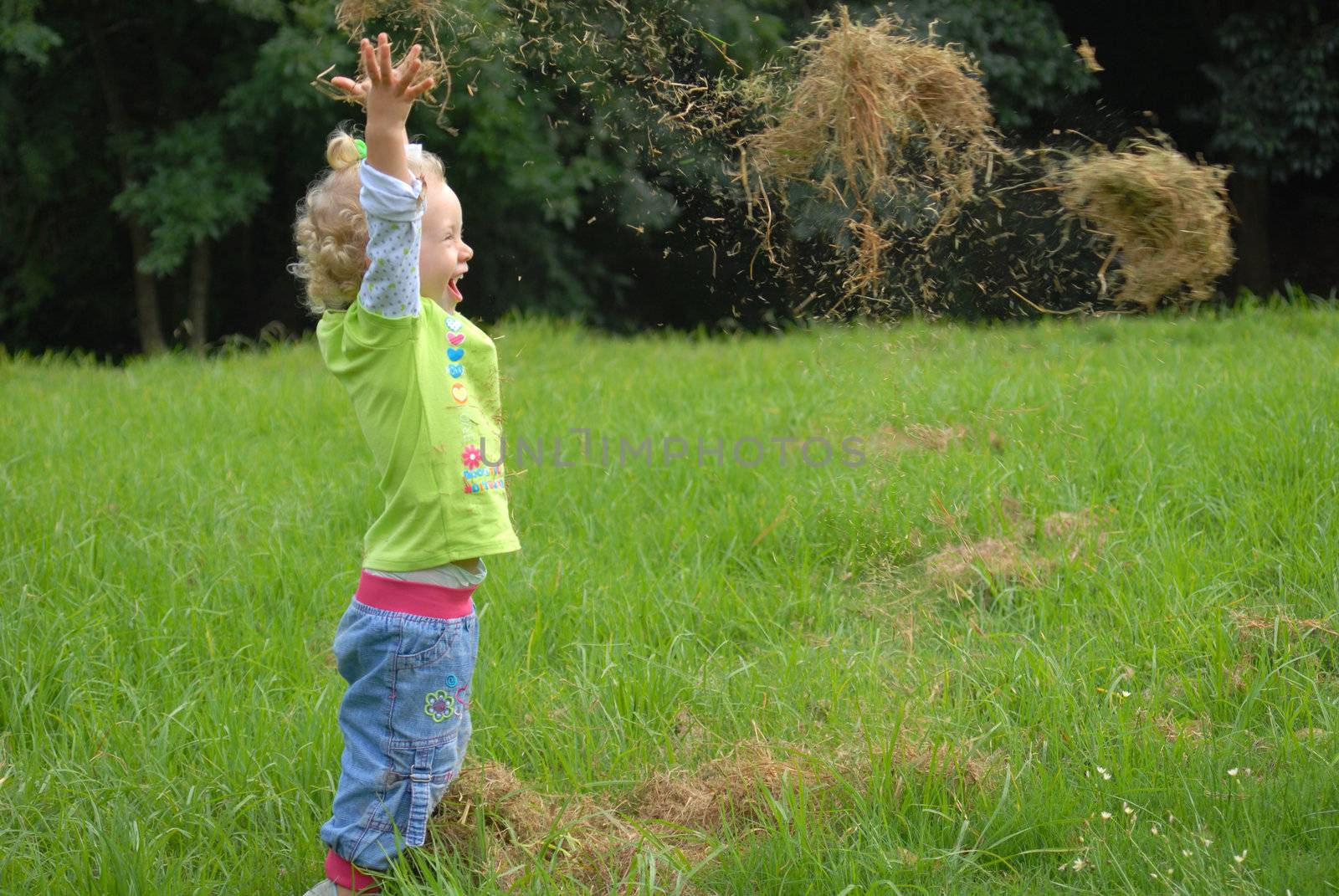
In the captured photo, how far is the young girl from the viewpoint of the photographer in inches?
93.9

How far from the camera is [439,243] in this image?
250 centimetres

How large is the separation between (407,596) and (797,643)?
4.47 feet

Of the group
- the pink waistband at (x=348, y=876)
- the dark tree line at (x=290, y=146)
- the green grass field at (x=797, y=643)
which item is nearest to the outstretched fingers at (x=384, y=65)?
the green grass field at (x=797, y=643)

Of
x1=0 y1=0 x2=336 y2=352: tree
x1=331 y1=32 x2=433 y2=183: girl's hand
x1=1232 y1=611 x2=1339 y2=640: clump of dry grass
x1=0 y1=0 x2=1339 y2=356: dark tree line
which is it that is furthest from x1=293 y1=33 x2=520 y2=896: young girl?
x1=0 y1=0 x2=336 y2=352: tree

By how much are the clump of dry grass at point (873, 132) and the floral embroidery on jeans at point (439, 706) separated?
1.57 meters

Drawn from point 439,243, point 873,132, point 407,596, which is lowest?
point 407,596

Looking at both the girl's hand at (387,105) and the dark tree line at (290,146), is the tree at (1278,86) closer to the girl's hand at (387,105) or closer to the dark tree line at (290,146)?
the dark tree line at (290,146)

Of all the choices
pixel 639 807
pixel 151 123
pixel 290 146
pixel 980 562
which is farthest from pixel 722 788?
pixel 151 123

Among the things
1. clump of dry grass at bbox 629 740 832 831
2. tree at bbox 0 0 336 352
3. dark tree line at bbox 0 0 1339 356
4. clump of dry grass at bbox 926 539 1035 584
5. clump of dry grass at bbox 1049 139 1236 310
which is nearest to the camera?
clump of dry grass at bbox 629 740 832 831

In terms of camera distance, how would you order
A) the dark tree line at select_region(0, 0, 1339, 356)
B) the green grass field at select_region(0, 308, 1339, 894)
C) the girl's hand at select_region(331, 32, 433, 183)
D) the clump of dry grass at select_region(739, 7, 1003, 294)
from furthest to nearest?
the dark tree line at select_region(0, 0, 1339, 356) < the clump of dry grass at select_region(739, 7, 1003, 294) < the green grass field at select_region(0, 308, 1339, 894) < the girl's hand at select_region(331, 32, 433, 183)

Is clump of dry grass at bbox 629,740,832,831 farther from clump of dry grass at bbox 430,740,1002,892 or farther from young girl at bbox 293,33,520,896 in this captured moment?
young girl at bbox 293,33,520,896

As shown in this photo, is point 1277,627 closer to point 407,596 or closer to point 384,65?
point 407,596

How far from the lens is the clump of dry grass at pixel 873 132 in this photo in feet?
10.3

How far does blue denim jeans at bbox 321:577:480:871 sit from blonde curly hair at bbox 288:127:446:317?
2.03 ft
